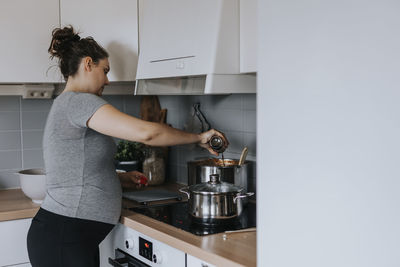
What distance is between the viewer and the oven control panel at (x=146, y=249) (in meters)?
1.96

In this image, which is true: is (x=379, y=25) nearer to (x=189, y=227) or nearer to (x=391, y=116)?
(x=391, y=116)

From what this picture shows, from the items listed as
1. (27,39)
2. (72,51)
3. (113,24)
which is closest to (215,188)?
(72,51)

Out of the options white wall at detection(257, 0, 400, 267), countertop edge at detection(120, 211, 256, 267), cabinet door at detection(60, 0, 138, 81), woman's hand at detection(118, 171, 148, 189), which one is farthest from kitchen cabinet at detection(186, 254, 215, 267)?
cabinet door at detection(60, 0, 138, 81)

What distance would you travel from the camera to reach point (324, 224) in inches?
43.2

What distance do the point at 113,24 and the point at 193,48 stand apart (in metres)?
0.72

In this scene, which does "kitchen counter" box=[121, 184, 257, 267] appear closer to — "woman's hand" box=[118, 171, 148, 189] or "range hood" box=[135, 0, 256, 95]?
"woman's hand" box=[118, 171, 148, 189]

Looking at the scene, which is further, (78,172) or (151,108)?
(151,108)

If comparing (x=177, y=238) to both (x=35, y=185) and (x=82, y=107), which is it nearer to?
(x=82, y=107)

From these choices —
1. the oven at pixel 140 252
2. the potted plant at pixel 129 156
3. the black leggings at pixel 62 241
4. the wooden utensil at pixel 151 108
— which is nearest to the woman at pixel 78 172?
the black leggings at pixel 62 241

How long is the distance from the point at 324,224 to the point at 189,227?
2.90ft

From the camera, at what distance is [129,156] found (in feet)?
9.20

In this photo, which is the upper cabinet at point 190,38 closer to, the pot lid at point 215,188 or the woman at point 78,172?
the woman at point 78,172

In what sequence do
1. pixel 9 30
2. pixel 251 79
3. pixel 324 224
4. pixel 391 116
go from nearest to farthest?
pixel 391 116
pixel 324 224
pixel 251 79
pixel 9 30

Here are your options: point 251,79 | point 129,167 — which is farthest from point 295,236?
point 129,167
